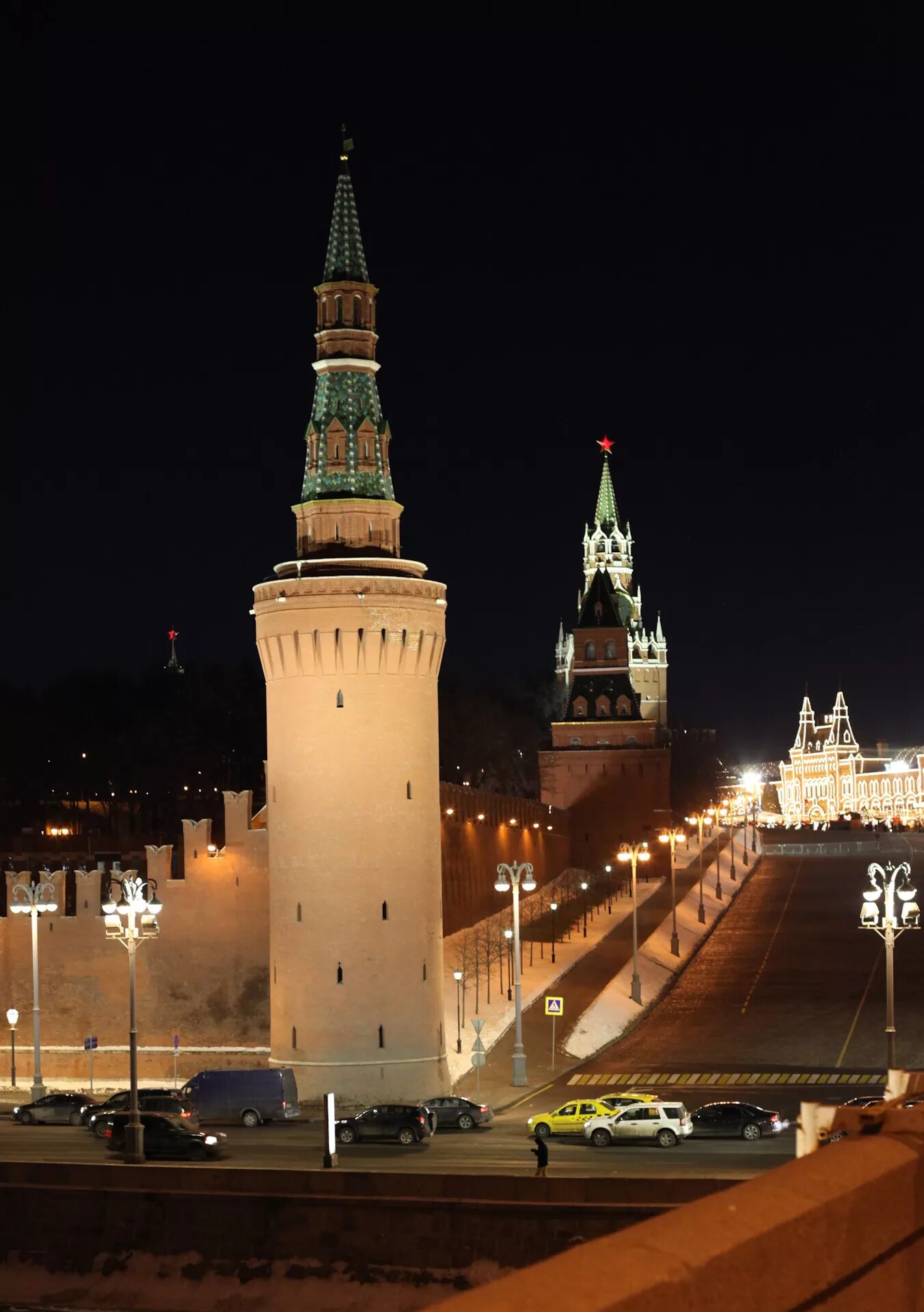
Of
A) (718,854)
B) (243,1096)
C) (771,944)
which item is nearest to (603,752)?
(718,854)

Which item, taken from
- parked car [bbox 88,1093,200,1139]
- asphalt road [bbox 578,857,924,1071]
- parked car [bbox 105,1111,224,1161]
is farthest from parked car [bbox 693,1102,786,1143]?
asphalt road [bbox 578,857,924,1071]

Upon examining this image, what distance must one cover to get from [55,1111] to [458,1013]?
17.0 meters

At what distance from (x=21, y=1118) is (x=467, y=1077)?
41.9 feet

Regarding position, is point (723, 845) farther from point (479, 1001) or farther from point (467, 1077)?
point (467, 1077)

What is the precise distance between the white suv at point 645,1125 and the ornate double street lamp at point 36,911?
15791mm

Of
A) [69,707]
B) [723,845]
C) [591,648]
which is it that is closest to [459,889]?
[591,648]

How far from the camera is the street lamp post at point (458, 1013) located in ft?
187

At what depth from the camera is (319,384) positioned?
172 ft

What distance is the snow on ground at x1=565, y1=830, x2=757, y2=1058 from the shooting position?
6009 centimetres

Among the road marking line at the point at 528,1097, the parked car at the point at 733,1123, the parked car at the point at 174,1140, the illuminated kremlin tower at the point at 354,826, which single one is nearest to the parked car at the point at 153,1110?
the parked car at the point at 174,1140

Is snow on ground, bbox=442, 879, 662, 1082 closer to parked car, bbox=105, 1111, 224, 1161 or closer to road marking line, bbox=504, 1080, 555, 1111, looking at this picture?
road marking line, bbox=504, 1080, 555, 1111

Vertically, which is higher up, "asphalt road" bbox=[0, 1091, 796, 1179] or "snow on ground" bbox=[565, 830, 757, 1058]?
"snow on ground" bbox=[565, 830, 757, 1058]

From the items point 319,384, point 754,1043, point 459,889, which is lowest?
point 754,1043

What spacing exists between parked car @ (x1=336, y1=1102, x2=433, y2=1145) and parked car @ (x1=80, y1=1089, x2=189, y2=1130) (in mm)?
4275
